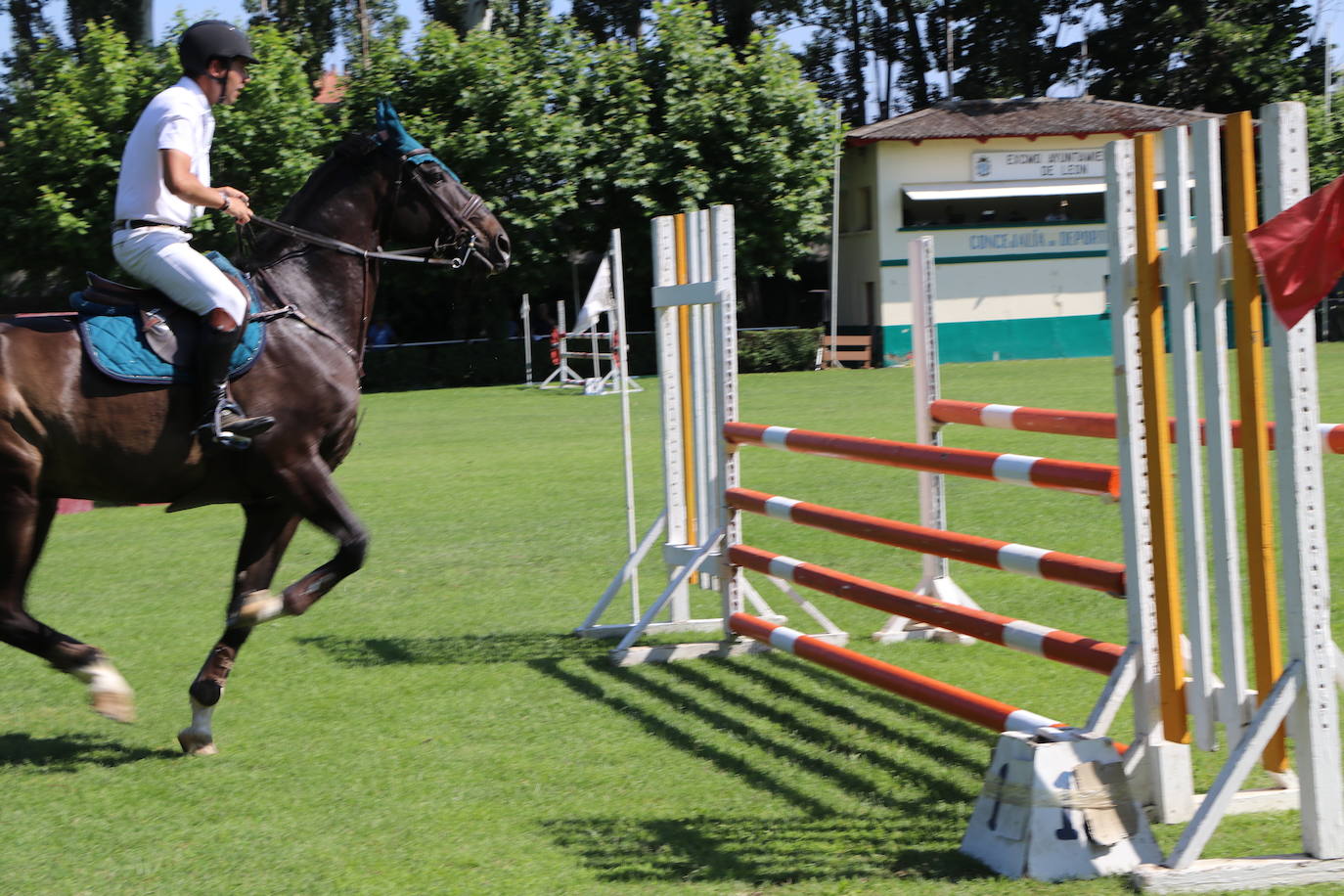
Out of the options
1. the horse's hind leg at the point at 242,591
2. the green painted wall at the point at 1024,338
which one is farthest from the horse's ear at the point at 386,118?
the green painted wall at the point at 1024,338

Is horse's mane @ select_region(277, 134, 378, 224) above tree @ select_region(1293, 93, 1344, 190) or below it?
below

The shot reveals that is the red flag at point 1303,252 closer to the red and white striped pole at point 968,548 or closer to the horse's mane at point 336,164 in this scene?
the red and white striped pole at point 968,548

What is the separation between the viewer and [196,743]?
570cm

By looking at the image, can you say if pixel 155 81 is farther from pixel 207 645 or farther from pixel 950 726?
pixel 950 726

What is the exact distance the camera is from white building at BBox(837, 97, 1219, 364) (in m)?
38.0

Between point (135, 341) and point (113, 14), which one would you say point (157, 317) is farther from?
point (113, 14)

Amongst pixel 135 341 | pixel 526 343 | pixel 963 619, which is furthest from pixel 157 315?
pixel 526 343

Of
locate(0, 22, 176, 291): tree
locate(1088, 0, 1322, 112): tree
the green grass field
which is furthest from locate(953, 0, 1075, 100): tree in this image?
the green grass field

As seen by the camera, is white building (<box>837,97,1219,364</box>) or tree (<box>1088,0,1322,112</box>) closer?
white building (<box>837,97,1219,364</box>)

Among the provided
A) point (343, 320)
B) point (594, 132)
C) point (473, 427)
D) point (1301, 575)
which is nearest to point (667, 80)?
point (594, 132)

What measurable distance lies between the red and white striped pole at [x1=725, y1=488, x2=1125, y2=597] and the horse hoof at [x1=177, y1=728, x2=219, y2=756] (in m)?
2.55

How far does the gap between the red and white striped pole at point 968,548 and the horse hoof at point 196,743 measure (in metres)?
2.55

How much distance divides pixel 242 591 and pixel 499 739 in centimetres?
126

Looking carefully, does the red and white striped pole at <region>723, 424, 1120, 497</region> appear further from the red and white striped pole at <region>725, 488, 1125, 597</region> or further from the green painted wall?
the green painted wall
